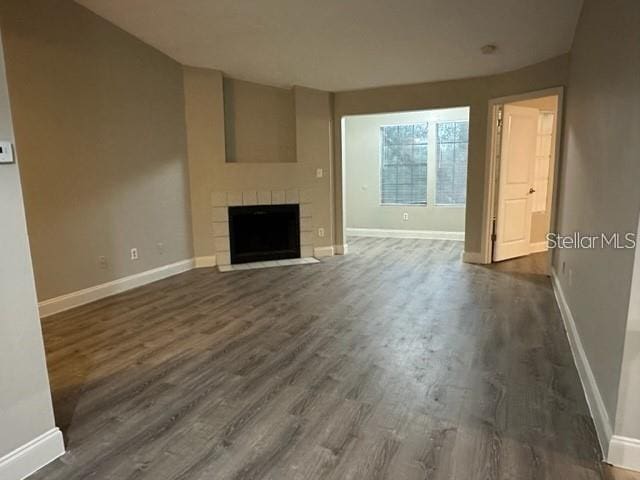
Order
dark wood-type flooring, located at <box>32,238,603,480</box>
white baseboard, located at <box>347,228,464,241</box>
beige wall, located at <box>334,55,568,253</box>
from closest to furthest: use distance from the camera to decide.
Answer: dark wood-type flooring, located at <box>32,238,603,480</box>
beige wall, located at <box>334,55,568,253</box>
white baseboard, located at <box>347,228,464,241</box>

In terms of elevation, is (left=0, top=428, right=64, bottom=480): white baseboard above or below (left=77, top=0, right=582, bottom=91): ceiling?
below

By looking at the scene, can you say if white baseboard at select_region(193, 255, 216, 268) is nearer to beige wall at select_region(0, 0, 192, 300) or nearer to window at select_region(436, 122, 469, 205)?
beige wall at select_region(0, 0, 192, 300)

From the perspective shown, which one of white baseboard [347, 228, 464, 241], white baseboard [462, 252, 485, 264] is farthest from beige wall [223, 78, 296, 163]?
white baseboard [462, 252, 485, 264]

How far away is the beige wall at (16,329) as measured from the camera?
1597 mm

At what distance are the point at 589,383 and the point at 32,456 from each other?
8.74 feet

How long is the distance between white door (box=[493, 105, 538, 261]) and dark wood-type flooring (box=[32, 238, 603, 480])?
143 cm

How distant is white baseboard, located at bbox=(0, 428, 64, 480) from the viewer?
1647 mm

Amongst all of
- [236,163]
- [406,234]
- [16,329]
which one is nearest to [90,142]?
[236,163]

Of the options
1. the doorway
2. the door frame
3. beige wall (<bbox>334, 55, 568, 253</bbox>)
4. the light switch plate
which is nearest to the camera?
the light switch plate

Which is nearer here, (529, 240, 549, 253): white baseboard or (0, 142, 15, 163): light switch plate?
(0, 142, 15, 163): light switch plate

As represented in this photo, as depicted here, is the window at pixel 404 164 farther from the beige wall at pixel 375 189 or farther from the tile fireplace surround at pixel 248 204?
the tile fireplace surround at pixel 248 204

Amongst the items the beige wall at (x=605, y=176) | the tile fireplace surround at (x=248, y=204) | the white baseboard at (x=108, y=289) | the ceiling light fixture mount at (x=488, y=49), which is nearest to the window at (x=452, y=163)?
the tile fireplace surround at (x=248, y=204)

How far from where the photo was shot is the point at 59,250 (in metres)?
3.78

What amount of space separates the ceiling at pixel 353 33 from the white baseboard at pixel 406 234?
3.03 meters
